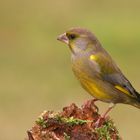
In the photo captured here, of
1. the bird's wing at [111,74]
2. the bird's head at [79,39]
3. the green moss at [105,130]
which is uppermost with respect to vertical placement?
the bird's head at [79,39]

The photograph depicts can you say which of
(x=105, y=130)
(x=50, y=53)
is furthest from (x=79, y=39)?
(x=50, y=53)

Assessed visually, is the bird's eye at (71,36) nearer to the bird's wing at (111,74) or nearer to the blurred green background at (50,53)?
the bird's wing at (111,74)

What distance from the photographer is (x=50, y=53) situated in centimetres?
2452

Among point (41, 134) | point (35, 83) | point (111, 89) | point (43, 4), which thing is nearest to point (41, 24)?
point (43, 4)

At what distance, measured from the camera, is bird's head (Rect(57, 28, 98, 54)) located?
11.1 metres

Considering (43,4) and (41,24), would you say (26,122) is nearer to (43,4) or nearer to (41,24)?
(41,24)

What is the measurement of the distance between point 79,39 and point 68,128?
2.20 m

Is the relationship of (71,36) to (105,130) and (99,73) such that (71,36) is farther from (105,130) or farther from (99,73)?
(105,130)

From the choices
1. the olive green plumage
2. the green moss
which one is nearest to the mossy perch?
the green moss

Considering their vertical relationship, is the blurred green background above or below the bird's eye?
above

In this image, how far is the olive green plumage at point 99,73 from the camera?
1155 centimetres

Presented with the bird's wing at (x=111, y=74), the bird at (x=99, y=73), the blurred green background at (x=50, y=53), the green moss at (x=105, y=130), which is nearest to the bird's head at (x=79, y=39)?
the bird at (x=99, y=73)

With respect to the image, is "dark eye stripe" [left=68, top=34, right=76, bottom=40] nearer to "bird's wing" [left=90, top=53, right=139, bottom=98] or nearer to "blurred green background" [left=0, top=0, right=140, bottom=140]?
"bird's wing" [left=90, top=53, right=139, bottom=98]

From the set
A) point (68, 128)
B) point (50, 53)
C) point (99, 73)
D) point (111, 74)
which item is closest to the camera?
point (68, 128)
